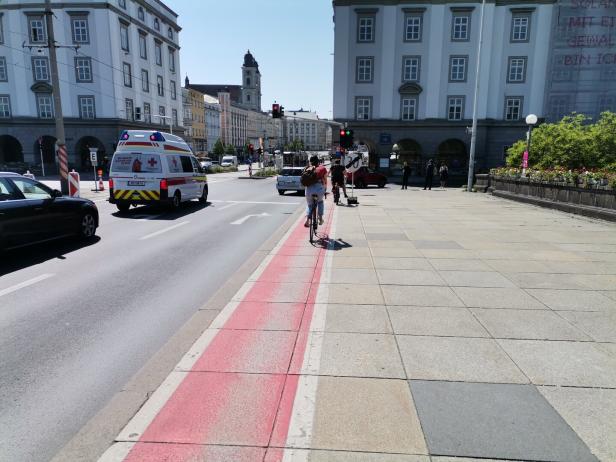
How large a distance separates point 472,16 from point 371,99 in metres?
10.7

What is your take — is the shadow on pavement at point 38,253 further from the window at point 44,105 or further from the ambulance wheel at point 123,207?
the window at point 44,105

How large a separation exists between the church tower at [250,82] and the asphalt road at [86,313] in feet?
467

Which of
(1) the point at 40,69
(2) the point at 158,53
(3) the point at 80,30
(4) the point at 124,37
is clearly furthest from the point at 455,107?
(1) the point at 40,69

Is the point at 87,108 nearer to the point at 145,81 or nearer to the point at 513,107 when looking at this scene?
the point at 145,81

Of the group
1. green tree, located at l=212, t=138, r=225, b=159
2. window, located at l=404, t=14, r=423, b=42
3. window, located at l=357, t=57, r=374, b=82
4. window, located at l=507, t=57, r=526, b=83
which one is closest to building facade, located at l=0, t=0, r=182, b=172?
window, located at l=357, t=57, r=374, b=82

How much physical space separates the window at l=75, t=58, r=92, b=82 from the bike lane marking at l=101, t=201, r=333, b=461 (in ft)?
155

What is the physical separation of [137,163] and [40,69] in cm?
3951

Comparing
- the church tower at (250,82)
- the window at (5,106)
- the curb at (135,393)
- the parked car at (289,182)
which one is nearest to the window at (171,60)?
the window at (5,106)

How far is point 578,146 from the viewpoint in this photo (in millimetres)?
24734

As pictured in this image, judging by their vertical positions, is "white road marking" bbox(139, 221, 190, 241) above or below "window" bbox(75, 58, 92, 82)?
below

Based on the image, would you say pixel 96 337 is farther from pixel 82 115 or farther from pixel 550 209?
pixel 82 115

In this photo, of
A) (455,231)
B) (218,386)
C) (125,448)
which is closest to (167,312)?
(218,386)

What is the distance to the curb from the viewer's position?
9.29ft

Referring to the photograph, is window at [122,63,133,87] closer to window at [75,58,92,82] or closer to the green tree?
window at [75,58,92,82]
